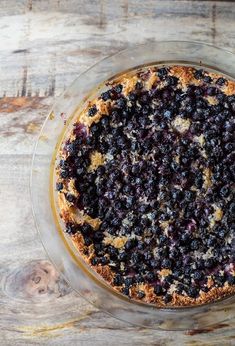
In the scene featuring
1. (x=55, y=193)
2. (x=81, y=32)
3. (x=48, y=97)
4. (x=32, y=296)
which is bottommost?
(x=32, y=296)

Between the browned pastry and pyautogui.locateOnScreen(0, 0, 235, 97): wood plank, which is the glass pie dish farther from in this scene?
pyautogui.locateOnScreen(0, 0, 235, 97): wood plank

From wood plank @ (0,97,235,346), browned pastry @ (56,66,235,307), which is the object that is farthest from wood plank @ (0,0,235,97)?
browned pastry @ (56,66,235,307)

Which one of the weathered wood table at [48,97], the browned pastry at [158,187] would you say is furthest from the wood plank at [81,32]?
the browned pastry at [158,187]

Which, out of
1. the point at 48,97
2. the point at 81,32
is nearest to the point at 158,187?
the point at 48,97

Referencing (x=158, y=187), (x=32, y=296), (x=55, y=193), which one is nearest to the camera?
(x=158, y=187)

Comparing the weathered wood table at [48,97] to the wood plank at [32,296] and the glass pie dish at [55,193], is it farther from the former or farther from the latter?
the glass pie dish at [55,193]

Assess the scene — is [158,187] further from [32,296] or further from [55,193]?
[32,296]
